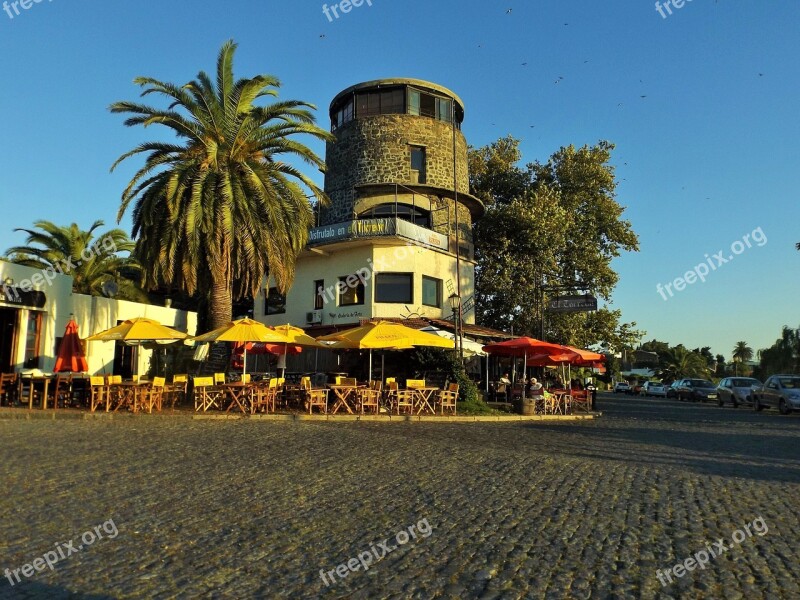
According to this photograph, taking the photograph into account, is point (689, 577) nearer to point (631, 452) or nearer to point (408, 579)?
point (408, 579)

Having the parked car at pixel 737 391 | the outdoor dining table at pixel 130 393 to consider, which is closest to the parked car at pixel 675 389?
the parked car at pixel 737 391

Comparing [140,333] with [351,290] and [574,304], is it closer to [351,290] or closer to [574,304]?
[351,290]

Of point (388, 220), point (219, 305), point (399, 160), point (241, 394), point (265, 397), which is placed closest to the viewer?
point (241, 394)

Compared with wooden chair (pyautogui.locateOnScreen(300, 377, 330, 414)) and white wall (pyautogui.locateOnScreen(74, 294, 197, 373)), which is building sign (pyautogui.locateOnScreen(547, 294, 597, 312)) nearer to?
wooden chair (pyautogui.locateOnScreen(300, 377, 330, 414))

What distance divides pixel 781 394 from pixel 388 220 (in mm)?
16750

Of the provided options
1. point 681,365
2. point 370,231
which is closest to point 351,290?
point 370,231

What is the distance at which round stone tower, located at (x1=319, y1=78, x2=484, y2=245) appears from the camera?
30.6 m

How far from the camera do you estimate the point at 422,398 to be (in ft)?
59.5

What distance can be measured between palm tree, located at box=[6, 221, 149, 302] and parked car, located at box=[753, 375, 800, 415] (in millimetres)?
26536

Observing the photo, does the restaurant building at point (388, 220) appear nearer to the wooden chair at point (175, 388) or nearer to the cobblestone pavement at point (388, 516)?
the wooden chair at point (175, 388)

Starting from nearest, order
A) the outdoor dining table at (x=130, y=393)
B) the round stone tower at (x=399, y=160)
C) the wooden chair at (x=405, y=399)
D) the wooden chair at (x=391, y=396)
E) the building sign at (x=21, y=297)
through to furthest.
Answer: the outdoor dining table at (x=130, y=393) < the wooden chair at (x=405, y=399) < the wooden chair at (x=391, y=396) < the building sign at (x=21, y=297) < the round stone tower at (x=399, y=160)

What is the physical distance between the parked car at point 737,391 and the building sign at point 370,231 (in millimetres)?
16550

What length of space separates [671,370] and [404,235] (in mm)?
65384

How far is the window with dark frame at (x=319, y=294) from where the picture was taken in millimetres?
29094
